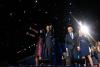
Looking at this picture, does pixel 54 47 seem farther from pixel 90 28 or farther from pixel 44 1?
pixel 90 28

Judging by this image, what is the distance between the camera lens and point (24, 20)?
1405 centimetres

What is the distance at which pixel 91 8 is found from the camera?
56.8 feet

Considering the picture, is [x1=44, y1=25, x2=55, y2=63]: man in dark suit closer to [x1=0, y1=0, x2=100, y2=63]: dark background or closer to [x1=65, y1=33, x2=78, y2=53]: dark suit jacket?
[x1=65, y1=33, x2=78, y2=53]: dark suit jacket

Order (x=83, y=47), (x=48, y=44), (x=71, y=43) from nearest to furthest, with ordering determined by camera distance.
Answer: (x=71, y=43), (x=83, y=47), (x=48, y=44)

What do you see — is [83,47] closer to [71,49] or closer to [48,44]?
[71,49]

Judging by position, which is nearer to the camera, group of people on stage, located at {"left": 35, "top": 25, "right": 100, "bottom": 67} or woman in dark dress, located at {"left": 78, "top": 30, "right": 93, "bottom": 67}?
group of people on stage, located at {"left": 35, "top": 25, "right": 100, "bottom": 67}

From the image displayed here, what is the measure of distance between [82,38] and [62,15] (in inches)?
193

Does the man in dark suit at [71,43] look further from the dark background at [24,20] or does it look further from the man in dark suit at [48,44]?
the dark background at [24,20]

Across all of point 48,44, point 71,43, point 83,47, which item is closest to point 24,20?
point 48,44

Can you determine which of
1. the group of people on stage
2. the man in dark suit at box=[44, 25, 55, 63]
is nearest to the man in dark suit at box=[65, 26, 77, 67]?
the group of people on stage

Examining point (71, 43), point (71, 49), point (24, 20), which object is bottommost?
point (71, 49)

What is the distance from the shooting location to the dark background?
13.3 m

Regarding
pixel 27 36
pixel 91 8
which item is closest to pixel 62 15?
pixel 27 36

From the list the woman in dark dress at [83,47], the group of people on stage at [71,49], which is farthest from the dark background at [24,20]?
the woman in dark dress at [83,47]
